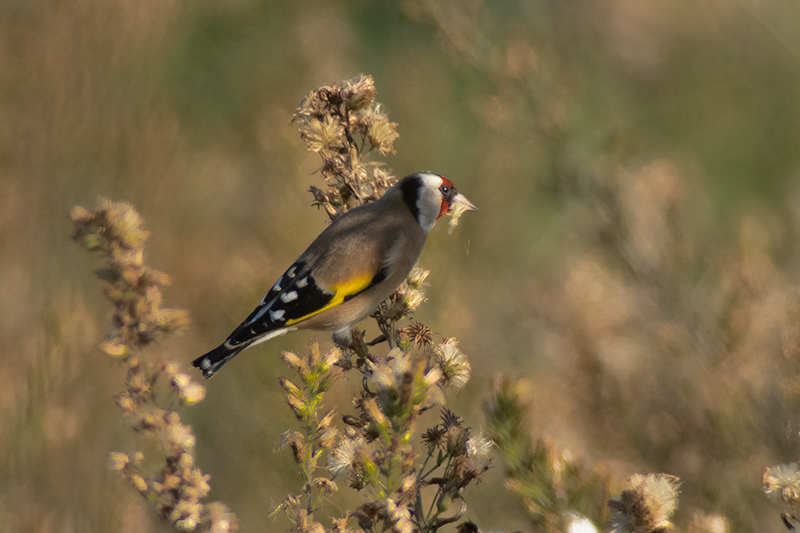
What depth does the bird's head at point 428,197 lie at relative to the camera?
251cm

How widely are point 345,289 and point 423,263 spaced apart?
0.94 meters

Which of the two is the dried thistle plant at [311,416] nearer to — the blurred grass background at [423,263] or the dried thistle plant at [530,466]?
the dried thistle plant at [530,466]

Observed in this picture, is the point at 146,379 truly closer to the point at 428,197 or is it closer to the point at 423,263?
the point at 428,197

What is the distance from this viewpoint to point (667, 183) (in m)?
2.81

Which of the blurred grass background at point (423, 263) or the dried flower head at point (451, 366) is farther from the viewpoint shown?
the blurred grass background at point (423, 263)

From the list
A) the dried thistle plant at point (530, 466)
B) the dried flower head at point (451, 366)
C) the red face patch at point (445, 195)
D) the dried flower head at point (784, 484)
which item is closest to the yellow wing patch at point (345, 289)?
the red face patch at point (445, 195)

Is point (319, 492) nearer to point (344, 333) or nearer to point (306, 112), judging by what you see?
point (306, 112)

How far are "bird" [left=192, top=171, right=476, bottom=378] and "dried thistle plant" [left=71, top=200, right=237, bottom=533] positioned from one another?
1008mm

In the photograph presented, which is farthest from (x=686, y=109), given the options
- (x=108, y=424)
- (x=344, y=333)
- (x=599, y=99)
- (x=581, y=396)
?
(x=108, y=424)

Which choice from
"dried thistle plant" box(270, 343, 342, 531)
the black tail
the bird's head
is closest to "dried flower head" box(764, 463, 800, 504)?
"dried thistle plant" box(270, 343, 342, 531)

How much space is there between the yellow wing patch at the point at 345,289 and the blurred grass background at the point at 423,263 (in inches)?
11.6

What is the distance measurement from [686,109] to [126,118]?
13.9 feet

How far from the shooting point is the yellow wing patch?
90.1 inches

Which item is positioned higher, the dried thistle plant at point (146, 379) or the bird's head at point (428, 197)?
the bird's head at point (428, 197)
